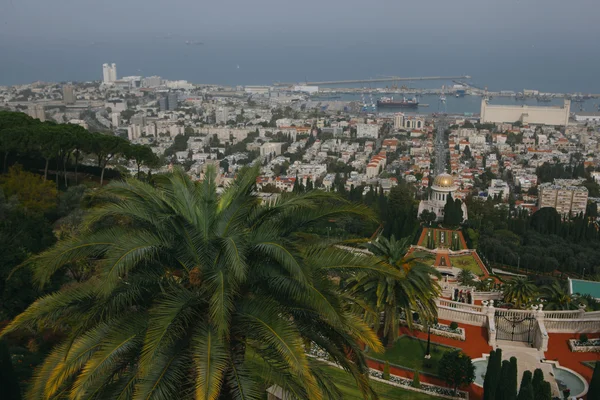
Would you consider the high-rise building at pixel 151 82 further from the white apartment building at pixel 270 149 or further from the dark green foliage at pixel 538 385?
the dark green foliage at pixel 538 385

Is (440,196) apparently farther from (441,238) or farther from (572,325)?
(572,325)

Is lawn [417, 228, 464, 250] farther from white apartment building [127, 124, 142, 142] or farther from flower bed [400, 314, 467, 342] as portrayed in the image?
white apartment building [127, 124, 142, 142]

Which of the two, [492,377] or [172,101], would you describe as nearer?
[492,377]

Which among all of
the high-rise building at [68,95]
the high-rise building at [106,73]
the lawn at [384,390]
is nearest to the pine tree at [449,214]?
the lawn at [384,390]

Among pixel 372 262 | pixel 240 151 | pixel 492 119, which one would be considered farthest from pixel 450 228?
pixel 492 119

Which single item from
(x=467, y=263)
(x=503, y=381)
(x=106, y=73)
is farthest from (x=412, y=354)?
(x=106, y=73)

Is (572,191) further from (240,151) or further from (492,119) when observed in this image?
(492,119)
